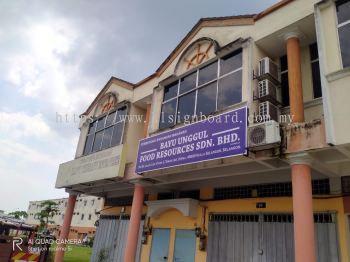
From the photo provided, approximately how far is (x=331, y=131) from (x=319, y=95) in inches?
87.0

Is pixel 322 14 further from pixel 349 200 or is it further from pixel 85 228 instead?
pixel 85 228

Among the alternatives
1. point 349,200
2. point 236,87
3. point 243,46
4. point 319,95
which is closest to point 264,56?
point 243,46

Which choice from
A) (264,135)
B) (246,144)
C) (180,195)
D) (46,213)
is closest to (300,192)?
(264,135)

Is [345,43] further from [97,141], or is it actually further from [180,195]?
[97,141]

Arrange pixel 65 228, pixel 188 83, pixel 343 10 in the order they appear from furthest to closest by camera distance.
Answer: pixel 65 228, pixel 188 83, pixel 343 10

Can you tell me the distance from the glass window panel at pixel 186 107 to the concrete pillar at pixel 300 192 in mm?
3217

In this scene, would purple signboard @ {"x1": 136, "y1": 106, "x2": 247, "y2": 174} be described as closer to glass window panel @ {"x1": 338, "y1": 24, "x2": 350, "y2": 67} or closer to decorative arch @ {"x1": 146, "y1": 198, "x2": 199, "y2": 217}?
decorative arch @ {"x1": 146, "y1": 198, "x2": 199, "y2": 217}

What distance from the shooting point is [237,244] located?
9102 mm

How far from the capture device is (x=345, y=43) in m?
6.25

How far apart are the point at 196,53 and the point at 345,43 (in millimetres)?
4860

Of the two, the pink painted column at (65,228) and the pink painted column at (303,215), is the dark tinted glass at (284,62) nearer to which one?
the pink painted column at (303,215)

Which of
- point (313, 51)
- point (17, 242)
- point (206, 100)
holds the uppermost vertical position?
point (313, 51)

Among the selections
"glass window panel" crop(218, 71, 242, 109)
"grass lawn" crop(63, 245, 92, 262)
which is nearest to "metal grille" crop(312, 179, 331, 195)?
"glass window panel" crop(218, 71, 242, 109)

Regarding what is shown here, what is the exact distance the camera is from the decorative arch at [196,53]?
376 inches
